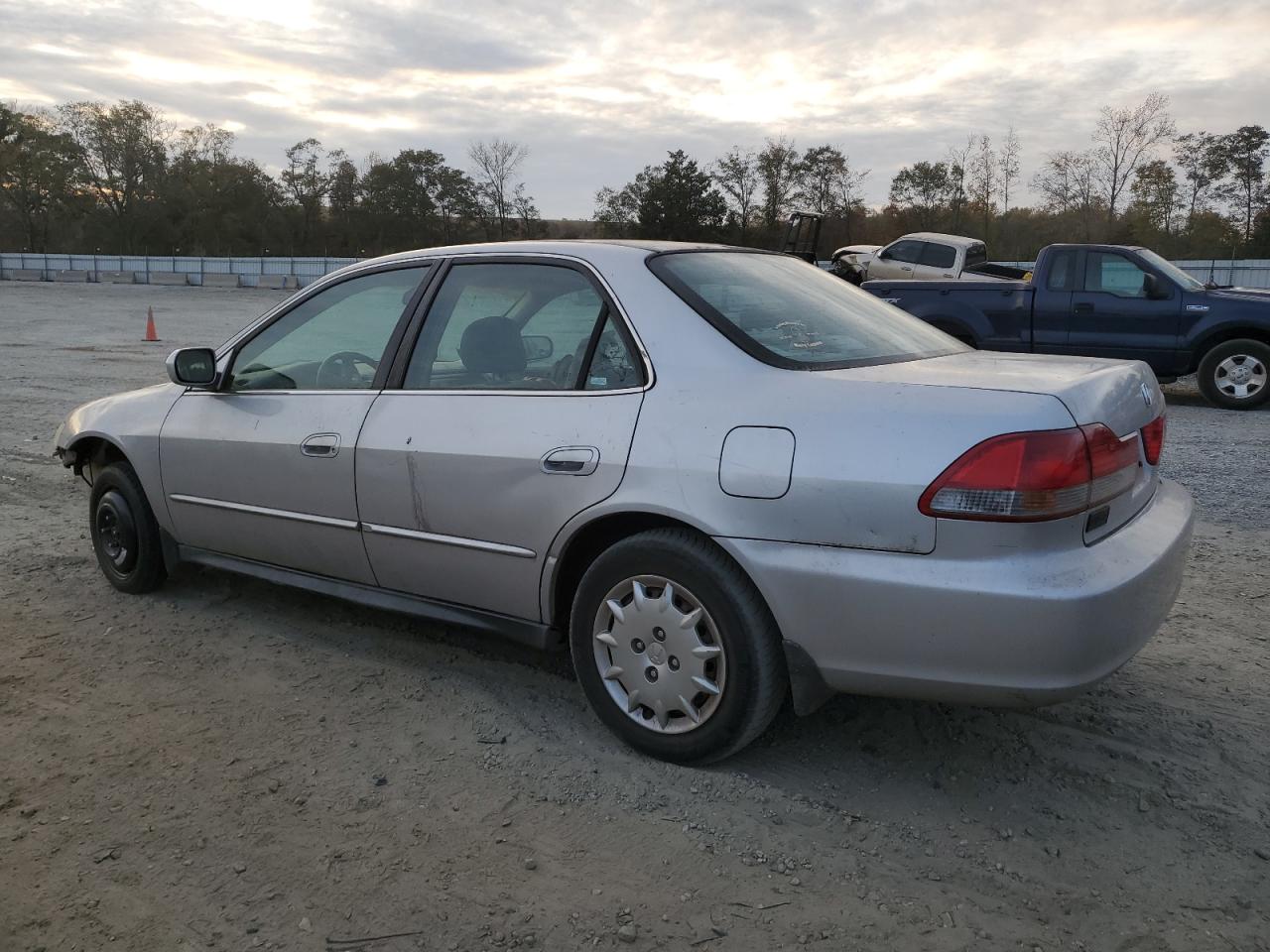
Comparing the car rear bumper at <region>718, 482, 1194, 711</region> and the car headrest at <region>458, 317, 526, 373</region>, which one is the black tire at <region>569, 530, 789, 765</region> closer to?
the car rear bumper at <region>718, 482, 1194, 711</region>

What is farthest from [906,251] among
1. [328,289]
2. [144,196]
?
[144,196]

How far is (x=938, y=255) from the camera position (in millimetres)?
19000

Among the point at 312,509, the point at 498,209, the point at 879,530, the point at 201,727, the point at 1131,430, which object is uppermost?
the point at 498,209

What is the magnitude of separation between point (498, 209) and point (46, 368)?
54.0 metres

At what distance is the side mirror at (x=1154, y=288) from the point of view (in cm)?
1150

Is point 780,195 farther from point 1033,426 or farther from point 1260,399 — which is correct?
point 1033,426

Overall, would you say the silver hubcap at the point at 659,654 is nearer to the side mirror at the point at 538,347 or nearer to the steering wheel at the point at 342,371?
the side mirror at the point at 538,347

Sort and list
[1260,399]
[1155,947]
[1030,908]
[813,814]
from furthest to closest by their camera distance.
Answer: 1. [1260,399]
2. [813,814]
3. [1030,908]
4. [1155,947]

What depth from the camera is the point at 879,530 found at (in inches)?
103

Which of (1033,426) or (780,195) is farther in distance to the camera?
(780,195)

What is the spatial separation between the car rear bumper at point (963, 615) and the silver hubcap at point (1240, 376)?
9.74m

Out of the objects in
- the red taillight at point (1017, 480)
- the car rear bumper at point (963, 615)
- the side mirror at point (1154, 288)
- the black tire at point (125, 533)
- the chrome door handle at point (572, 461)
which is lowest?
the black tire at point (125, 533)

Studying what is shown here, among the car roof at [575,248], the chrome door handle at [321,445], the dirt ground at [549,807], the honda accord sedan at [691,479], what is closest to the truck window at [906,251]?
the dirt ground at [549,807]

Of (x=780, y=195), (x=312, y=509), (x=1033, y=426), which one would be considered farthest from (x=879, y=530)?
(x=780, y=195)
